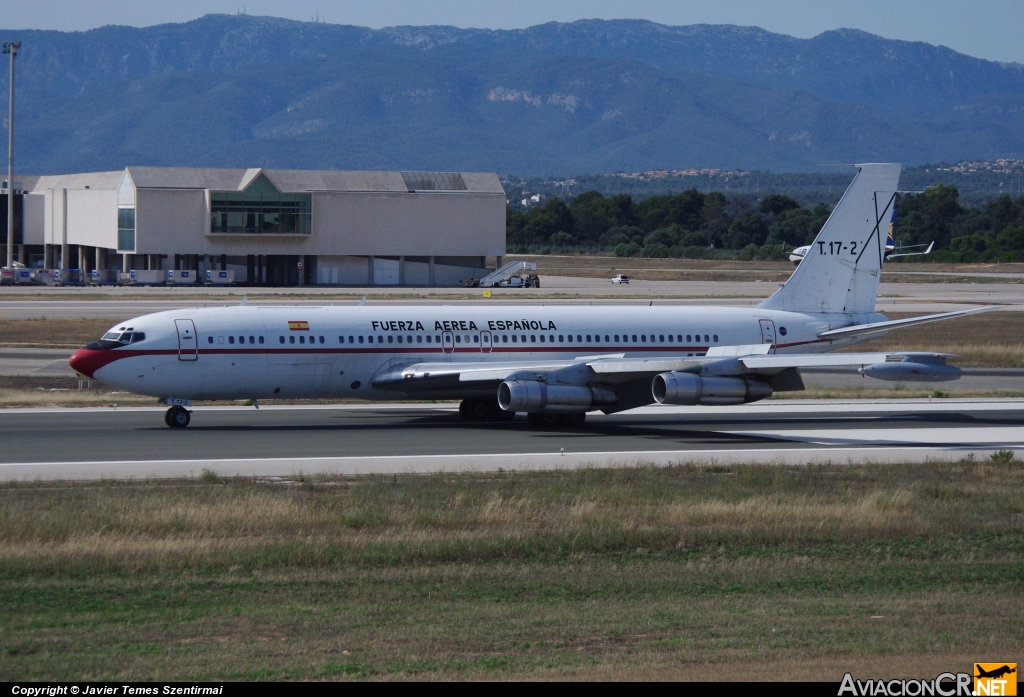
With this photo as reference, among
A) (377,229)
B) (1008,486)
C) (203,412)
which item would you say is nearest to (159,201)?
(377,229)

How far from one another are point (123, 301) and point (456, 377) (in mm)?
63484

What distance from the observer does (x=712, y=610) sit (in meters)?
15.9

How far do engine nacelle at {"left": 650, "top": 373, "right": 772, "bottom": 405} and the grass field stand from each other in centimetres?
749

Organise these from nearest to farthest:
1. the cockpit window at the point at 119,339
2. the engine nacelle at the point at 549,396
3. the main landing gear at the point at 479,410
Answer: the cockpit window at the point at 119,339 → the engine nacelle at the point at 549,396 → the main landing gear at the point at 479,410

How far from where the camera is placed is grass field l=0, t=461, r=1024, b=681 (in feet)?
44.1

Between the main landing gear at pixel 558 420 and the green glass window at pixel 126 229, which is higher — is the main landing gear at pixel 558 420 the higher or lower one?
the lower one

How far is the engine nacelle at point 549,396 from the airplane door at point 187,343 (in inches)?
342

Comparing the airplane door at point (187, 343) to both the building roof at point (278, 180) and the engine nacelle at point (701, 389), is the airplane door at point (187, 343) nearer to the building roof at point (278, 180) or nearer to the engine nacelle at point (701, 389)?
the engine nacelle at point (701, 389)

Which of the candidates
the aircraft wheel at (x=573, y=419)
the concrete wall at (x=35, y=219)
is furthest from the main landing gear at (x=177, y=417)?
the concrete wall at (x=35, y=219)

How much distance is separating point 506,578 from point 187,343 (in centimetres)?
1988

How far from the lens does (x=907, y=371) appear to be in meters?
34.5

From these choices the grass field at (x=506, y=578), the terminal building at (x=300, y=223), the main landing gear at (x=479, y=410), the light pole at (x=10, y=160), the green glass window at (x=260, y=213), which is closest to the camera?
the grass field at (x=506, y=578)

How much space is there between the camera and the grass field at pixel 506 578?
13453mm

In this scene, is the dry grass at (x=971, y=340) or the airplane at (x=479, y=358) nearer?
the airplane at (x=479, y=358)
